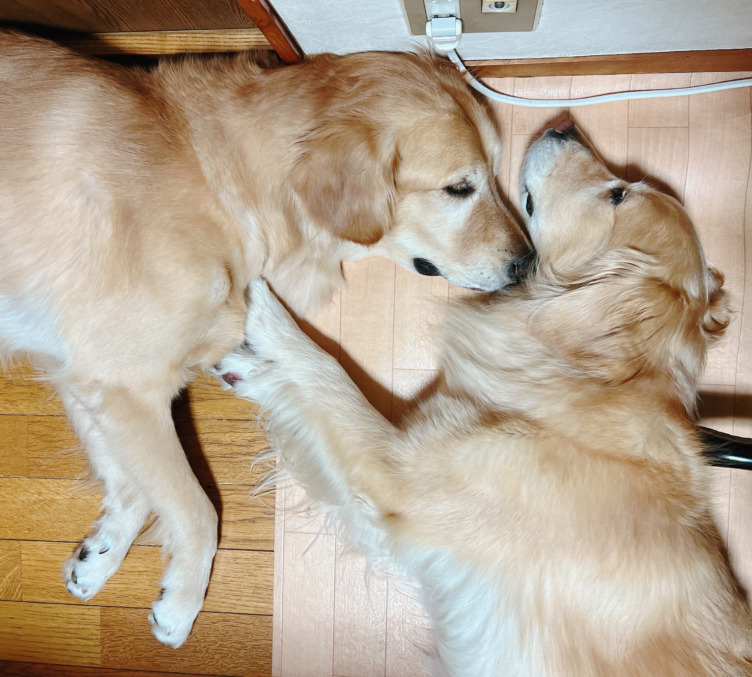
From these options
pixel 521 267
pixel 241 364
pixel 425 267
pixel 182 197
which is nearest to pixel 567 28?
pixel 521 267

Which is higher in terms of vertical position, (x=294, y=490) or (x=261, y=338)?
(x=261, y=338)

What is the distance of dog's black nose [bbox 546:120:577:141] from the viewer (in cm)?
188

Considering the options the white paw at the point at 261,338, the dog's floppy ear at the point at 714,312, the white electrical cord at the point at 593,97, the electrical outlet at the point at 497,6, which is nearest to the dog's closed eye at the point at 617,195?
the dog's floppy ear at the point at 714,312

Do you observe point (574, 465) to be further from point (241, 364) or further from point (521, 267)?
point (241, 364)

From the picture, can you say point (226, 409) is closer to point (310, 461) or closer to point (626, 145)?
point (310, 461)

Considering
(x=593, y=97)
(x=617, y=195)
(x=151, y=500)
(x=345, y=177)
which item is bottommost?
(x=151, y=500)

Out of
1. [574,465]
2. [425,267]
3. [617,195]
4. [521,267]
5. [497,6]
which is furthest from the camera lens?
[425,267]

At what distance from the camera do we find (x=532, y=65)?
203 centimetres

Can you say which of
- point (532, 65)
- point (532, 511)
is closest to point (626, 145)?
point (532, 65)

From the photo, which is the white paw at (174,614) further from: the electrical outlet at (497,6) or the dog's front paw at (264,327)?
the electrical outlet at (497,6)

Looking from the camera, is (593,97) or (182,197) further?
(593,97)

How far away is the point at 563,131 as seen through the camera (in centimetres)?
190

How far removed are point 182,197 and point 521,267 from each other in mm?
1078

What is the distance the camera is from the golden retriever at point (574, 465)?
5.10 ft
